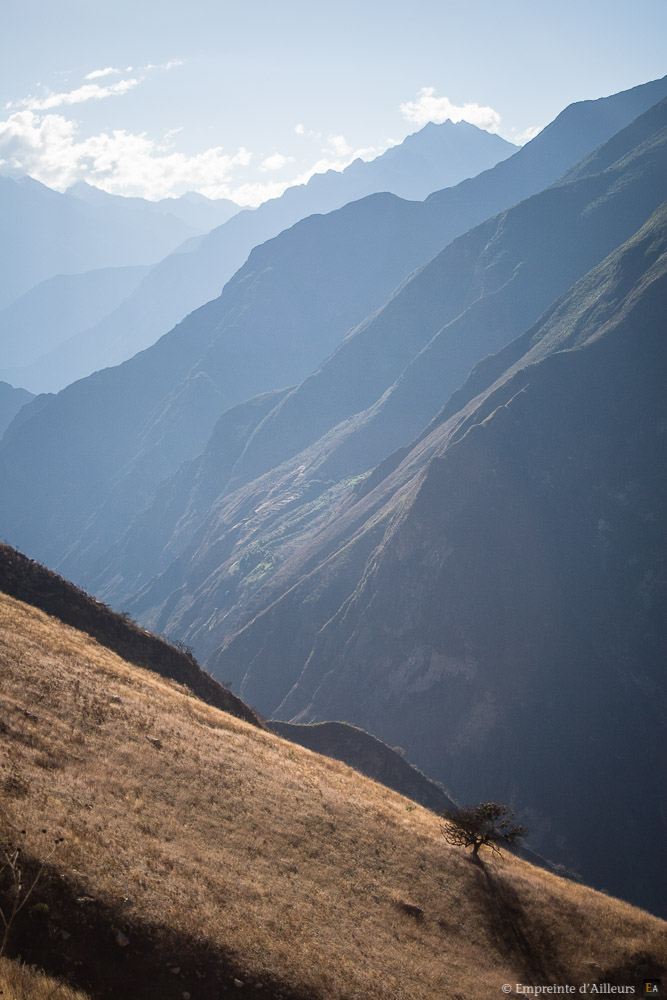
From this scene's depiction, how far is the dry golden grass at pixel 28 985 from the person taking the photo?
10905 millimetres

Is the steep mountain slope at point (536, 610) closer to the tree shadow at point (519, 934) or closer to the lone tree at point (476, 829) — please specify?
the lone tree at point (476, 829)

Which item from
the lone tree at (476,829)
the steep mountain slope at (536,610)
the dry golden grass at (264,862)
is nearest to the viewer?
the dry golden grass at (264,862)

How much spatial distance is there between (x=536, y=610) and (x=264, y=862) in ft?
386

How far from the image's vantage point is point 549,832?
102 m

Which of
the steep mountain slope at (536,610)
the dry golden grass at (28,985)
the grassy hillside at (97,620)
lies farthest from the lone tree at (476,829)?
the steep mountain slope at (536,610)

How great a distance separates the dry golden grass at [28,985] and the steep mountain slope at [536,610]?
10340cm

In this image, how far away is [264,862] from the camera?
19.4 m

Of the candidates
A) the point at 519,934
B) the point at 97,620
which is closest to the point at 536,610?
the point at 97,620

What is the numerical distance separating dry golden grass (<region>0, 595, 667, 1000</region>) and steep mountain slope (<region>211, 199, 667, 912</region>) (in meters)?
86.9

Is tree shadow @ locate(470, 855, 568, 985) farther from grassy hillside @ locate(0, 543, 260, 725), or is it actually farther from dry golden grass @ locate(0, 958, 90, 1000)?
grassy hillside @ locate(0, 543, 260, 725)

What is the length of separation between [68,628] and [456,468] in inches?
4669

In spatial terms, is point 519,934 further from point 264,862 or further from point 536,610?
point 536,610

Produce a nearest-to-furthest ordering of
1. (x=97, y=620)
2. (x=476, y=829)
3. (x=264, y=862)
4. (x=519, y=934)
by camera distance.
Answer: (x=264, y=862)
(x=519, y=934)
(x=476, y=829)
(x=97, y=620)

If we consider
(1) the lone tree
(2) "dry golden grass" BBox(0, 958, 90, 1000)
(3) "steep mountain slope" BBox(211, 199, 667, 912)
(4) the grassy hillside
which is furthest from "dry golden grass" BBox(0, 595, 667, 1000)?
(3) "steep mountain slope" BBox(211, 199, 667, 912)
